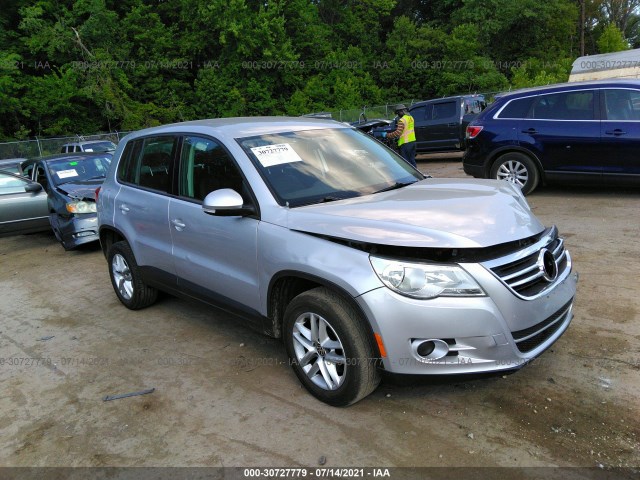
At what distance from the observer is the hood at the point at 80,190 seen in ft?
25.6

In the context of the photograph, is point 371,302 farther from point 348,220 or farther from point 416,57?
point 416,57

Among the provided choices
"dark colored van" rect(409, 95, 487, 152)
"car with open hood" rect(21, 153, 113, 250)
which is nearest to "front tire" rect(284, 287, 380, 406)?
"car with open hood" rect(21, 153, 113, 250)

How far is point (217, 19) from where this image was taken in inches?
1318

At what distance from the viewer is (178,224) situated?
4.06 metres

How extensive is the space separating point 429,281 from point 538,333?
0.76 meters

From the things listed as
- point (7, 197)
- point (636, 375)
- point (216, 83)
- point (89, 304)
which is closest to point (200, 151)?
point (89, 304)

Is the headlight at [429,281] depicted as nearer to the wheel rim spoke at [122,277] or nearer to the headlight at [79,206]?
the wheel rim spoke at [122,277]

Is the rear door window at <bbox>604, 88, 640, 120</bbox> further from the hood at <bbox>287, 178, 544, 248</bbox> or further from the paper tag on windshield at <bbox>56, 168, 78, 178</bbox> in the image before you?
the paper tag on windshield at <bbox>56, 168, 78, 178</bbox>

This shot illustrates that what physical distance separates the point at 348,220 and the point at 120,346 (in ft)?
8.43

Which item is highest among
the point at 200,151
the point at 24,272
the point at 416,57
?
the point at 416,57

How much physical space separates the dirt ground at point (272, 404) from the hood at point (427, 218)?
2.65 feet

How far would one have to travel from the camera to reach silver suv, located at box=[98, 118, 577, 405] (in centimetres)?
269

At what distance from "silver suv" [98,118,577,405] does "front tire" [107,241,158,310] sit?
41cm

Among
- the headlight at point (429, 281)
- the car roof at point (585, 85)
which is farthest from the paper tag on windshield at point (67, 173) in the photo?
the headlight at point (429, 281)
